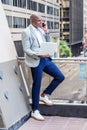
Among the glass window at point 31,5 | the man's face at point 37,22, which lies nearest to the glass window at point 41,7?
the glass window at point 31,5

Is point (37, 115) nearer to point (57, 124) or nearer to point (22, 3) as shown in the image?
point (57, 124)

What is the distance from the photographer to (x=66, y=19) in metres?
106

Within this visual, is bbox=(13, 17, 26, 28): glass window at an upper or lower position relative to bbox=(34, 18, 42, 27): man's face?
lower

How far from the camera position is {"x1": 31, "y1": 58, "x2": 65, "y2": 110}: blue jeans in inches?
246

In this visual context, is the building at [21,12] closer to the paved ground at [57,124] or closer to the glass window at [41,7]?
the glass window at [41,7]

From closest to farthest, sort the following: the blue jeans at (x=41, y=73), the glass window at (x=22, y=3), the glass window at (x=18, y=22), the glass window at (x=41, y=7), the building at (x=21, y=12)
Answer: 1. the blue jeans at (x=41, y=73)
2. the building at (x=21, y=12)
3. the glass window at (x=18, y=22)
4. the glass window at (x=22, y=3)
5. the glass window at (x=41, y=7)

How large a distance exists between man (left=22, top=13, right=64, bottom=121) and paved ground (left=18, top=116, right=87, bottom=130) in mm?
148

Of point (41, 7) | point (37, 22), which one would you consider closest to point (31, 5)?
point (41, 7)

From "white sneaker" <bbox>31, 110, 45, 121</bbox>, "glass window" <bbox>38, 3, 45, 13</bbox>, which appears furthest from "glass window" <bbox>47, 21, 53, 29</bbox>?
"white sneaker" <bbox>31, 110, 45, 121</bbox>

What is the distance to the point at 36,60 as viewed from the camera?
620cm

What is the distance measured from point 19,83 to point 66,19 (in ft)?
331

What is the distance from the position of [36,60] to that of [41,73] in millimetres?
215

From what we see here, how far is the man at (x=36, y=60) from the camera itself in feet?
20.2

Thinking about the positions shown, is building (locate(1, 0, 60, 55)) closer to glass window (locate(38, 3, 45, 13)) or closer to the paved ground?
glass window (locate(38, 3, 45, 13))
